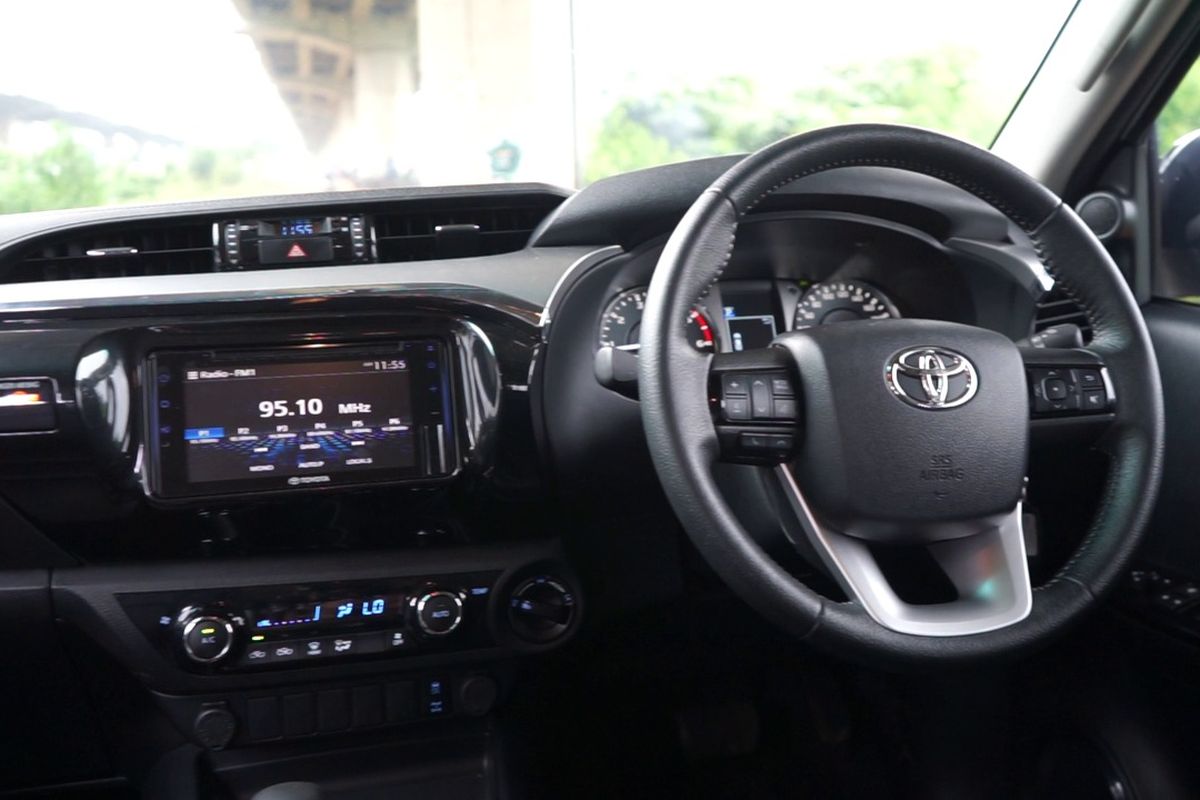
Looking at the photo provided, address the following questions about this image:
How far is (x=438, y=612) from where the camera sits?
4.98ft

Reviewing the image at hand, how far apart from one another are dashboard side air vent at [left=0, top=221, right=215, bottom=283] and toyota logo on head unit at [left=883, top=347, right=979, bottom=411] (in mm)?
969

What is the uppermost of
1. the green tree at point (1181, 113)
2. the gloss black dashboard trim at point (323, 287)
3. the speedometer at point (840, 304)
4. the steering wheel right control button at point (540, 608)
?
the green tree at point (1181, 113)

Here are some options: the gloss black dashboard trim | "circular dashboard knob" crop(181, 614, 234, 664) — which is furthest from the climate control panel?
the gloss black dashboard trim

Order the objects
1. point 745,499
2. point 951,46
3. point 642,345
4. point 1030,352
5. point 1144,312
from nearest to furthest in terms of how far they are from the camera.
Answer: point 642,345
point 1030,352
point 745,499
point 1144,312
point 951,46

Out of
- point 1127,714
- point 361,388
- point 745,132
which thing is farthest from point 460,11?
point 1127,714

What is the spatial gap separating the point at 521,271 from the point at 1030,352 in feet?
2.22

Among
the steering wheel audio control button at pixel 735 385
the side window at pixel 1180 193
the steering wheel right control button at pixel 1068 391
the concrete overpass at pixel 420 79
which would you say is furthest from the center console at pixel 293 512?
the side window at pixel 1180 193

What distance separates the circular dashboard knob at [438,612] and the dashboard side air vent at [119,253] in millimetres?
571

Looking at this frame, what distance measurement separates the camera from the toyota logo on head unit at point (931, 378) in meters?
1.21

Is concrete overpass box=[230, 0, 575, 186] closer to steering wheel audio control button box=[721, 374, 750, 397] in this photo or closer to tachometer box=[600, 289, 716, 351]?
tachometer box=[600, 289, 716, 351]

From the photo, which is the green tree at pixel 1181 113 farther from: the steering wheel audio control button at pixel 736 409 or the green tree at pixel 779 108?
the steering wheel audio control button at pixel 736 409

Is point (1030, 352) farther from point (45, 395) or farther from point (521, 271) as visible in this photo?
point (45, 395)

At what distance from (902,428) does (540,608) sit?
630 mm

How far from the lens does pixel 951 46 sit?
194 cm
